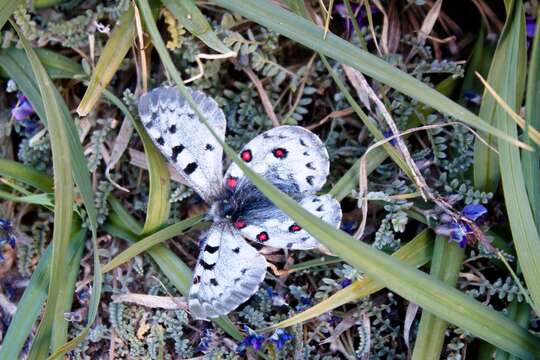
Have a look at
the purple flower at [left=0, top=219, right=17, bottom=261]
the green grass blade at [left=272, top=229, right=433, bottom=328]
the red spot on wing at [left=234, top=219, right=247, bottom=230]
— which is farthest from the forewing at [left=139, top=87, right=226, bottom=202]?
the purple flower at [left=0, top=219, right=17, bottom=261]

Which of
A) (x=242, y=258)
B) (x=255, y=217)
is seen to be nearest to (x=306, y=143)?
(x=255, y=217)

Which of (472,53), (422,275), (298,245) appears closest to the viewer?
(422,275)

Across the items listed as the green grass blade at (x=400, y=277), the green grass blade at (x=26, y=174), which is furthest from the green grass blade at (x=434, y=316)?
the green grass blade at (x=26, y=174)

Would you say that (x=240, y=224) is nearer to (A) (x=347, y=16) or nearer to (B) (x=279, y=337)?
(B) (x=279, y=337)

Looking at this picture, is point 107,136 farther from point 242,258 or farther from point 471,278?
point 471,278

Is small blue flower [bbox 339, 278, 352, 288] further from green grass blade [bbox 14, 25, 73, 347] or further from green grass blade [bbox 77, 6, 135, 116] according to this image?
green grass blade [bbox 77, 6, 135, 116]

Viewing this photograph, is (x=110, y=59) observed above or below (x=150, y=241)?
above

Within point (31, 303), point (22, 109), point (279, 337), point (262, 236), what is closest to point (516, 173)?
point (262, 236)
